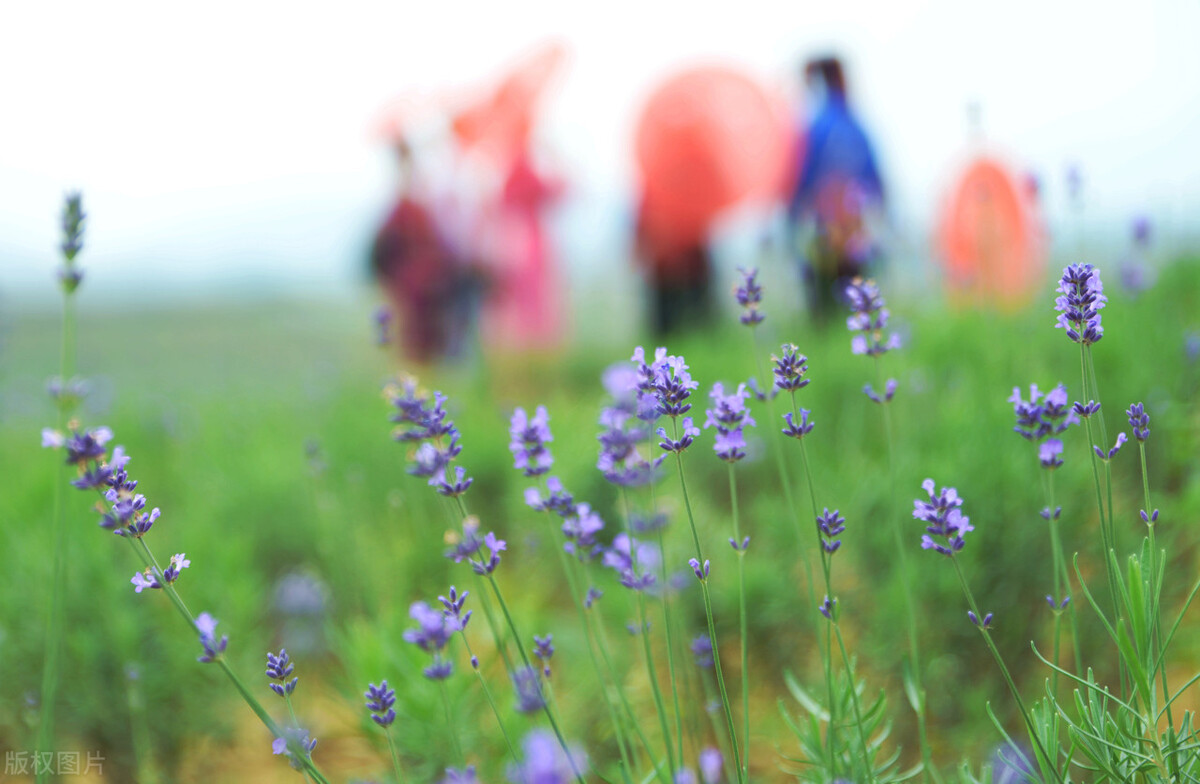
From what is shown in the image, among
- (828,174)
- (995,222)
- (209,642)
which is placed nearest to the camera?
(209,642)

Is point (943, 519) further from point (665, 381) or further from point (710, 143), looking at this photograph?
point (710, 143)

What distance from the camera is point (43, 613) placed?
5.12 feet

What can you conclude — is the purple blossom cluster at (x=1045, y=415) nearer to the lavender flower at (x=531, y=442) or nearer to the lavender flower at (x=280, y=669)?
Result: the lavender flower at (x=531, y=442)

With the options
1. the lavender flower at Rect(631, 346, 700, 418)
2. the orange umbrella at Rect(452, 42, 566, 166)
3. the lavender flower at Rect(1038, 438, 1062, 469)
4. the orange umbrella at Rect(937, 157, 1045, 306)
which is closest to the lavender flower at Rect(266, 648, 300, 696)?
the lavender flower at Rect(631, 346, 700, 418)

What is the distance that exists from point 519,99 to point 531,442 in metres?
4.34

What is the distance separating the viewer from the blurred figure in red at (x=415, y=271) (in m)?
4.51

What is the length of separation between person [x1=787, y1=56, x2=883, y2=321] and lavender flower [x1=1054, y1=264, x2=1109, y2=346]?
2.75 m

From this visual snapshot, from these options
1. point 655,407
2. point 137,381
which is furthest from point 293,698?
point 137,381

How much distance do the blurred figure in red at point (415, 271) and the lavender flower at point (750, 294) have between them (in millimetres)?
3880

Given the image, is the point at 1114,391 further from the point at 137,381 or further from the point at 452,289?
the point at 137,381

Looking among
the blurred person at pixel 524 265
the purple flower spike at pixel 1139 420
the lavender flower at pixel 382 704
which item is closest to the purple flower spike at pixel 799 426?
the purple flower spike at pixel 1139 420

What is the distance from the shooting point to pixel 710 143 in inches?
155

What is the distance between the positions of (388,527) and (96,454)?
1.48 m

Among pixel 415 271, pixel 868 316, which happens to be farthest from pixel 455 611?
pixel 415 271
